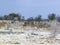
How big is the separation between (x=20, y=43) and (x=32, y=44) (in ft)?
2.62

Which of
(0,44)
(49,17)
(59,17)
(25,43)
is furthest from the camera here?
(49,17)

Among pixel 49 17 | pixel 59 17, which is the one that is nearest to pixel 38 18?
pixel 49 17

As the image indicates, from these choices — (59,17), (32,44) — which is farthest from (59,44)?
(59,17)

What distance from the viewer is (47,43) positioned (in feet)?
55.6

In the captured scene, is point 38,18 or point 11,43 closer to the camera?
point 11,43

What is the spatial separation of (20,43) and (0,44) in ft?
4.79

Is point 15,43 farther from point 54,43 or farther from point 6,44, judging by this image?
point 54,43

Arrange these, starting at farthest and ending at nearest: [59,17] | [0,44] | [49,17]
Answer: [49,17] → [59,17] → [0,44]

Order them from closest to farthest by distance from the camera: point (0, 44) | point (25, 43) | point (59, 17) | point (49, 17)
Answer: point (0, 44)
point (25, 43)
point (59, 17)
point (49, 17)

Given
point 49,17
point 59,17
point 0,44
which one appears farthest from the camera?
point 49,17

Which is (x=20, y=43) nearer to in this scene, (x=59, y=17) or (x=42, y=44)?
(x=42, y=44)

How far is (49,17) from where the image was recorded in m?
62.8

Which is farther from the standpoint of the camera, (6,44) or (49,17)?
(49,17)

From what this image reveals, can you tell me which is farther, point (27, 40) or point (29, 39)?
point (29, 39)
